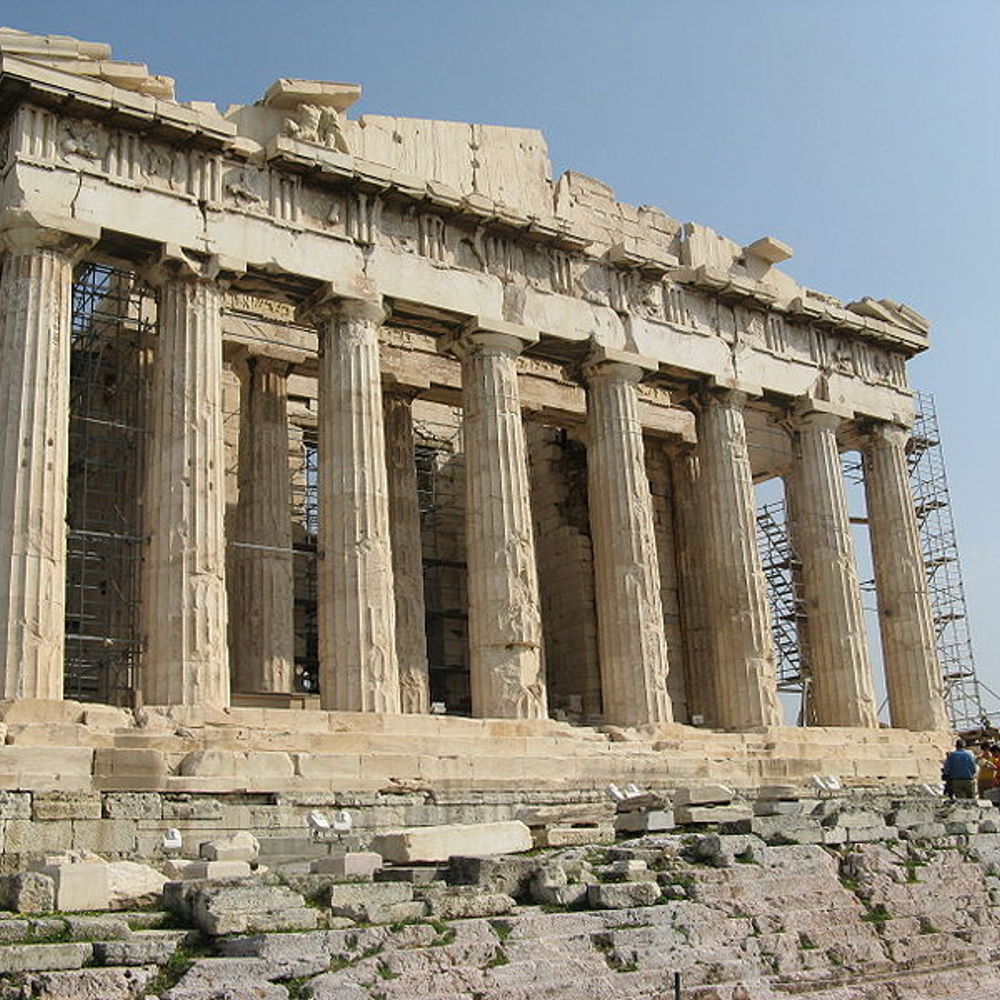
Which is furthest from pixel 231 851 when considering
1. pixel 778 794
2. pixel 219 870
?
pixel 778 794

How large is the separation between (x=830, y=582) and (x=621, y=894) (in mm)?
15394

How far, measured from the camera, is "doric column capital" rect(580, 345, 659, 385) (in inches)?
860

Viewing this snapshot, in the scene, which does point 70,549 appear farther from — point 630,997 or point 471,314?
point 630,997

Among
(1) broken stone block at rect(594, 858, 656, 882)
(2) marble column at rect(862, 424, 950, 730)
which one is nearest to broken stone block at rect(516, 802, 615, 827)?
(1) broken stone block at rect(594, 858, 656, 882)

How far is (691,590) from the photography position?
2688cm

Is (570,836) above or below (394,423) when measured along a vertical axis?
below

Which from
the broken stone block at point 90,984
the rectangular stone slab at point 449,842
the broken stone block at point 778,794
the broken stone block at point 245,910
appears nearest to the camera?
the broken stone block at point 90,984

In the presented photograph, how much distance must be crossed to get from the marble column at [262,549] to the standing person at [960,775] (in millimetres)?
9614

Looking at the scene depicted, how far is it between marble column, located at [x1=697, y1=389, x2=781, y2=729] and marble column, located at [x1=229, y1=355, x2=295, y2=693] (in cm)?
728

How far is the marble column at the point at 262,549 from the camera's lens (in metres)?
20.2

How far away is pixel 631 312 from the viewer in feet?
73.8

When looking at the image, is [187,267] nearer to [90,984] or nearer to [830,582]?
[90,984]

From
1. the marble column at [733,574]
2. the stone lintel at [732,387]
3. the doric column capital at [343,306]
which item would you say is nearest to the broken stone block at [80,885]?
the doric column capital at [343,306]

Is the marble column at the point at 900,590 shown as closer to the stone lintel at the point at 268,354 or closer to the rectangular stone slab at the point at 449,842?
the stone lintel at the point at 268,354
